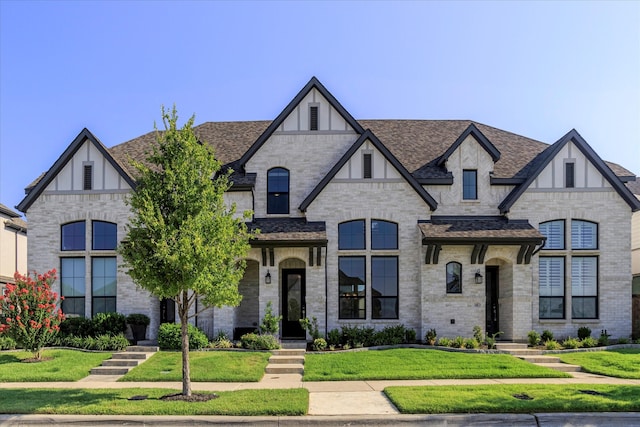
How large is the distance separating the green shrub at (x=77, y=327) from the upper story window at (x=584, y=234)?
60.6 feet

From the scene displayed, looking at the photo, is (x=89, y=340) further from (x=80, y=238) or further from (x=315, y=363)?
(x=315, y=363)

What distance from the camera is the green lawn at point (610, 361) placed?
51.8 feet

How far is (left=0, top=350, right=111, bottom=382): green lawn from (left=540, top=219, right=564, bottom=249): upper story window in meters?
16.5

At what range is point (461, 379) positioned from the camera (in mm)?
14828

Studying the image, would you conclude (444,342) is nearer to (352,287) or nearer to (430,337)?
(430,337)

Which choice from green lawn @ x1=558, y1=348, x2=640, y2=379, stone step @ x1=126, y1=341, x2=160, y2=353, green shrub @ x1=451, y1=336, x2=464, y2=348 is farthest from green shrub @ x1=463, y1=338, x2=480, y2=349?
stone step @ x1=126, y1=341, x2=160, y2=353

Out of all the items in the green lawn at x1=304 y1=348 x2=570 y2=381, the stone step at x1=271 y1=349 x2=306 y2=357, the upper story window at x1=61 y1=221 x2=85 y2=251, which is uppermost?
the upper story window at x1=61 y1=221 x2=85 y2=251

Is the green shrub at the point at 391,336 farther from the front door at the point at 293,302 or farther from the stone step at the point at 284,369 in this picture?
the stone step at the point at 284,369

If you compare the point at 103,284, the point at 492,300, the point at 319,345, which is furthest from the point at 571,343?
the point at 103,284

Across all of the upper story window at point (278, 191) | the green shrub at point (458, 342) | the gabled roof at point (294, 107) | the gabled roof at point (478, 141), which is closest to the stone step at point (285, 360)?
the green shrub at point (458, 342)

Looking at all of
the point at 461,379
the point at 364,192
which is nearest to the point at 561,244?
the point at 364,192

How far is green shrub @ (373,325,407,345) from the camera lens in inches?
786

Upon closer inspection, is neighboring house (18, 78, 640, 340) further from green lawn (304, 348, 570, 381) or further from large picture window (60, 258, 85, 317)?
green lawn (304, 348, 570, 381)

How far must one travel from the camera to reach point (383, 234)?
860 inches
